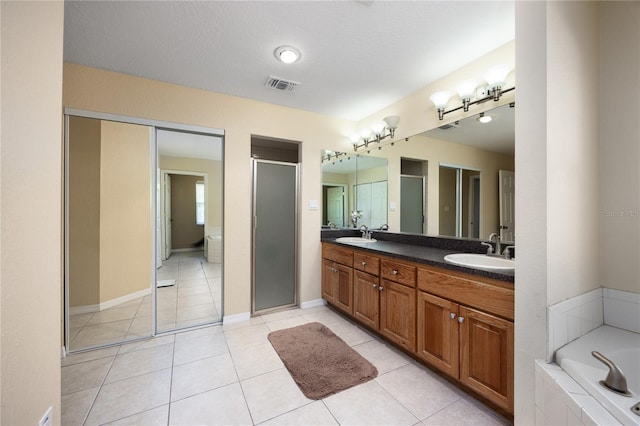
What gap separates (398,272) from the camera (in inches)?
76.7

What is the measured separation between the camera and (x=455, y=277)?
1.53 m

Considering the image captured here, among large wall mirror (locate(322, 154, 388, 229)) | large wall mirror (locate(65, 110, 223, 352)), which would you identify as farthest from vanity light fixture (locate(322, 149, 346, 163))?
large wall mirror (locate(65, 110, 223, 352))

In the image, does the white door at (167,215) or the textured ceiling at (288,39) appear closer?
the textured ceiling at (288,39)

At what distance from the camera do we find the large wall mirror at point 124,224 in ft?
7.20

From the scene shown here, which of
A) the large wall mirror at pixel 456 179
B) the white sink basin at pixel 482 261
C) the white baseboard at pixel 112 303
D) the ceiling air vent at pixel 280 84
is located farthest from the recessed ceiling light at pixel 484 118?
the white baseboard at pixel 112 303

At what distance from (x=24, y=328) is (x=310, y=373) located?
1539 mm

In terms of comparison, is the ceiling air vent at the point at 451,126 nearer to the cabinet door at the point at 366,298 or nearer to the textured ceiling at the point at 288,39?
the textured ceiling at the point at 288,39

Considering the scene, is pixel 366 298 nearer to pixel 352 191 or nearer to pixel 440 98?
pixel 352 191

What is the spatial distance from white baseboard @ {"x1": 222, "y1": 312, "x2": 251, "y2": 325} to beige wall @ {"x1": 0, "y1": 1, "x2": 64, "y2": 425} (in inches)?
63.2

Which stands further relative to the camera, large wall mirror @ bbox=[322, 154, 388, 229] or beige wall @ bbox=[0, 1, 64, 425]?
large wall mirror @ bbox=[322, 154, 388, 229]

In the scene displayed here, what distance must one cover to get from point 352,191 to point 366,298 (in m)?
1.54

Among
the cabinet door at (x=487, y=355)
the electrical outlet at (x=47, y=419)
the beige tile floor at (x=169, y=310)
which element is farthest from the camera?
the beige tile floor at (x=169, y=310)

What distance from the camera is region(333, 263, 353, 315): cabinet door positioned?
99.2 inches

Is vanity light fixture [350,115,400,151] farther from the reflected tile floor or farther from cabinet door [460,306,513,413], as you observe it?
the reflected tile floor
